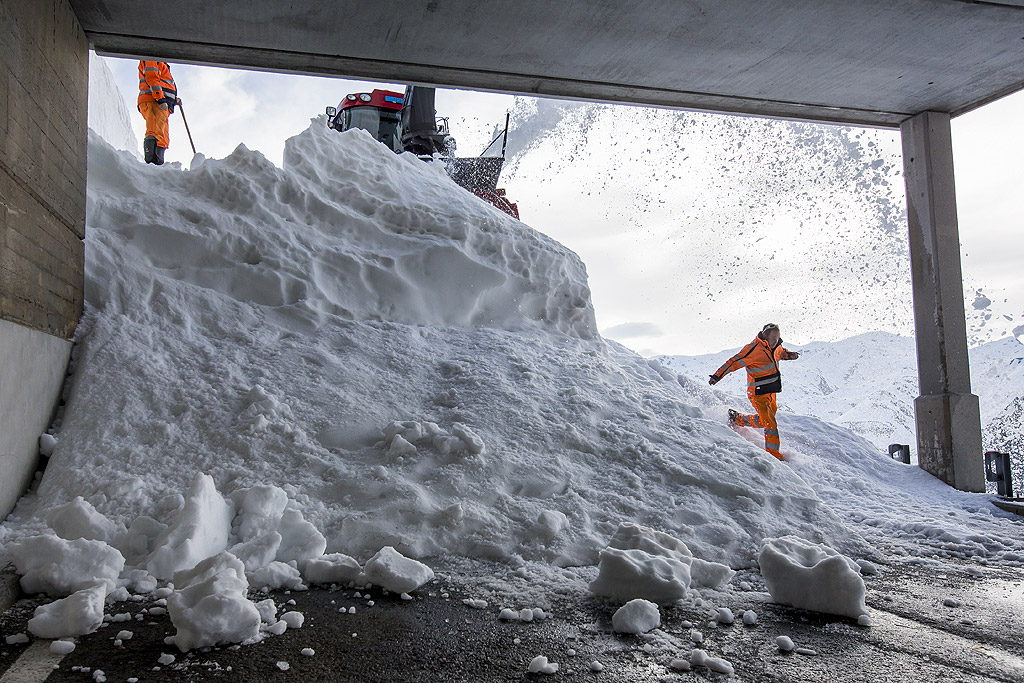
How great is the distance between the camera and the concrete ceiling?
557cm

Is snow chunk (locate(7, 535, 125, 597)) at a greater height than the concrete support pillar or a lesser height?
lesser

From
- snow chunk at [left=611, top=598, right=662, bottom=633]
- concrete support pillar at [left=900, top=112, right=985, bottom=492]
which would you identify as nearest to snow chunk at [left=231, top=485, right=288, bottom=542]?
snow chunk at [left=611, top=598, right=662, bottom=633]

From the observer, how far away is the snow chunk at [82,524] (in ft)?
11.5

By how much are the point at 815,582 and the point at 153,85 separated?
30.7ft

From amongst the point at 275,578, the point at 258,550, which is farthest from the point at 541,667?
the point at 258,550

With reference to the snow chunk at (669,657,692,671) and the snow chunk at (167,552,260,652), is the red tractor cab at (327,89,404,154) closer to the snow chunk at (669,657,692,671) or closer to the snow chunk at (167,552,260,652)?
the snow chunk at (167,552,260,652)

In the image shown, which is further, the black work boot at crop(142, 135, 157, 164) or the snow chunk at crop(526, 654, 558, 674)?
the black work boot at crop(142, 135, 157, 164)

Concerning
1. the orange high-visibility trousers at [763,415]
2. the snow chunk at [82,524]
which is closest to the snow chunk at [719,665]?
the snow chunk at [82,524]

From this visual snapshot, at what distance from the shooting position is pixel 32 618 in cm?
280

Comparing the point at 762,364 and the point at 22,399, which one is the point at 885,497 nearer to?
the point at 762,364

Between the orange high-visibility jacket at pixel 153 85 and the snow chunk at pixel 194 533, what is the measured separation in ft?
23.0

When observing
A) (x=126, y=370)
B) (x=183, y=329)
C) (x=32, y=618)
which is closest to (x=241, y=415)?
(x=126, y=370)

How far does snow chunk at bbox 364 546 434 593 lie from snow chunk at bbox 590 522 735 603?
85 cm

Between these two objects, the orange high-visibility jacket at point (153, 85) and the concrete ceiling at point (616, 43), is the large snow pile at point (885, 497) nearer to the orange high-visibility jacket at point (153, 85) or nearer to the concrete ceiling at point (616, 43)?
the concrete ceiling at point (616, 43)
